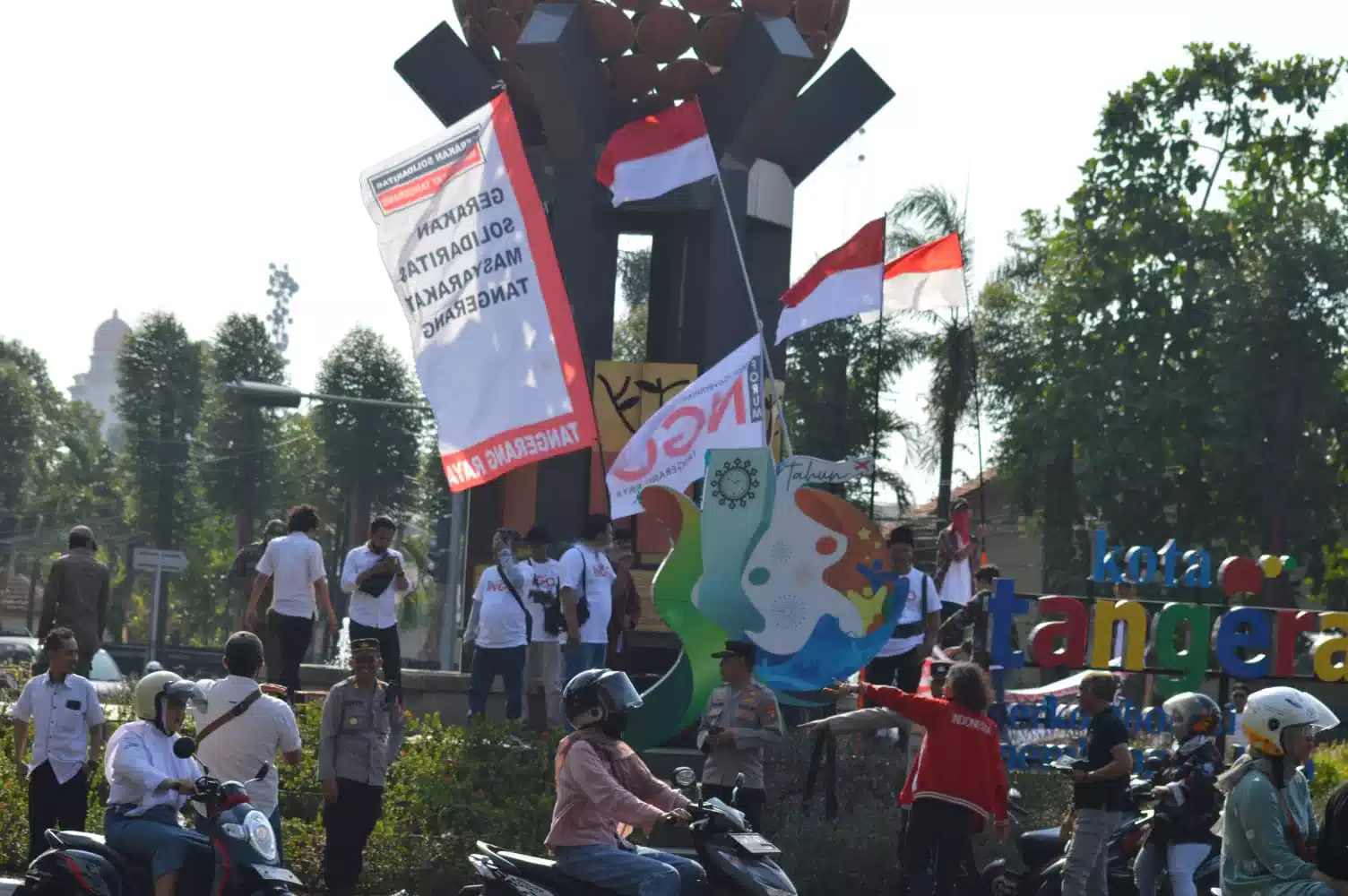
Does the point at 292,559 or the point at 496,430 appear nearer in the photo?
the point at 496,430

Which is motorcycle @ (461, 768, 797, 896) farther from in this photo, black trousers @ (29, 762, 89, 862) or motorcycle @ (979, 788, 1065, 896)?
black trousers @ (29, 762, 89, 862)

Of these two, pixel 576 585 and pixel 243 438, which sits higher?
pixel 243 438

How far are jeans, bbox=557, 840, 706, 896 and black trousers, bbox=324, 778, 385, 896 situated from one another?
3.04 meters

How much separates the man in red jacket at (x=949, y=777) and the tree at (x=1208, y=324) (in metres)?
25.2

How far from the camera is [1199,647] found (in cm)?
1598

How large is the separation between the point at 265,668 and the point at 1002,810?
24.9ft

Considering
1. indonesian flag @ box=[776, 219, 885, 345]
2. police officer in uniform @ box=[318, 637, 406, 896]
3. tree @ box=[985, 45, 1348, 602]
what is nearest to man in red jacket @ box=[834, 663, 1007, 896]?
police officer in uniform @ box=[318, 637, 406, 896]

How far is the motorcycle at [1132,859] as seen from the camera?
1132 cm

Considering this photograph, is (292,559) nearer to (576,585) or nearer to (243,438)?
(576,585)

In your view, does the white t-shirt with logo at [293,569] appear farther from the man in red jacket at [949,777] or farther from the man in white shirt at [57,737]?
the man in red jacket at [949,777]

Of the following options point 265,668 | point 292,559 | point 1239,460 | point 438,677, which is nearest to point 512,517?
point 438,677

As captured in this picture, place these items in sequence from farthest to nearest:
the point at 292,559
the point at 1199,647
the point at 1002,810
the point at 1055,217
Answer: the point at 1055,217, the point at 1199,647, the point at 292,559, the point at 1002,810

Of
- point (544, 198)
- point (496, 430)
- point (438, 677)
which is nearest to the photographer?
point (496, 430)

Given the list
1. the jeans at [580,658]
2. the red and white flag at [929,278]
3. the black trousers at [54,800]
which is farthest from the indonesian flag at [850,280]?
the black trousers at [54,800]
